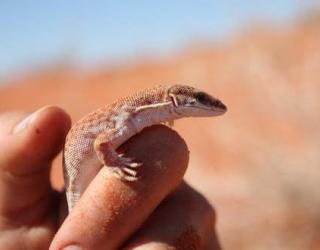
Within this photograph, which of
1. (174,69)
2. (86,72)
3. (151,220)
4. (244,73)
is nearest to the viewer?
(151,220)

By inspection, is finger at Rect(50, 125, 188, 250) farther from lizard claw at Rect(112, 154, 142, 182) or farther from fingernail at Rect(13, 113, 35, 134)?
fingernail at Rect(13, 113, 35, 134)

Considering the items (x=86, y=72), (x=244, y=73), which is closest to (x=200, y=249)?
(x=244, y=73)

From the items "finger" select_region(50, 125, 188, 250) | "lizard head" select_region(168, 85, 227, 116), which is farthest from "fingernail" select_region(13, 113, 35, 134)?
"lizard head" select_region(168, 85, 227, 116)

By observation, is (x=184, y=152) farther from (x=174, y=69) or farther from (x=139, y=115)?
(x=174, y=69)

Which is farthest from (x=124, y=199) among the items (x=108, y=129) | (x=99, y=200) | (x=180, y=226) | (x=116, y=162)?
(x=108, y=129)

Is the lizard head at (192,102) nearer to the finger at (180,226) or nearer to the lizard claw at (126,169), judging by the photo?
the finger at (180,226)

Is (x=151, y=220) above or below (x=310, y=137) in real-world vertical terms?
→ above

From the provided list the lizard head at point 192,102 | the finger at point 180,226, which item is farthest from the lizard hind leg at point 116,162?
the lizard head at point 192,102
